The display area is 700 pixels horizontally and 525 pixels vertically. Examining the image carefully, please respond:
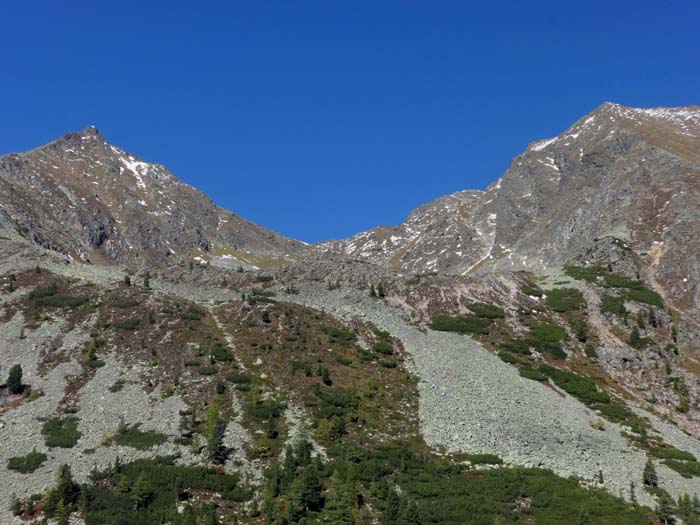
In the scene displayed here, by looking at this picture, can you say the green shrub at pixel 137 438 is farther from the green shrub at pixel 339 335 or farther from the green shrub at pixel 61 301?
the green shrub at pixel 339 335

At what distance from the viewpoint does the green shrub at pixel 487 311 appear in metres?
90.9

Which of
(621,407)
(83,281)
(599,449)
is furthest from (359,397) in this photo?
(83,281)

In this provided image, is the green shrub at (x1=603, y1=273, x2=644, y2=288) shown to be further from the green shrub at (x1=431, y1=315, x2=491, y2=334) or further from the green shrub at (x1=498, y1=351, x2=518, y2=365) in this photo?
the green shrub at (x1=498, y1=351, x2=518, y2=365)

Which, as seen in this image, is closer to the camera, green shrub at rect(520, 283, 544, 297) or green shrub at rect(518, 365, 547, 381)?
green shrub at rect(518, 365, 547, 381)

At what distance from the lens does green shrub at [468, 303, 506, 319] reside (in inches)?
3578

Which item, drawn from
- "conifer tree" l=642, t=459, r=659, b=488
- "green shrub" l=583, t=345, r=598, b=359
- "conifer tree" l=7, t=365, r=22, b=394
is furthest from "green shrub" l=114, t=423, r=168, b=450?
"green shrub" l=583, t=345, r=598, b=359

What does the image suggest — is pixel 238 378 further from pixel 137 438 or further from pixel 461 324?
pixel 461 324

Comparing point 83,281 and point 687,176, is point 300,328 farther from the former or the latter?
point 687,176

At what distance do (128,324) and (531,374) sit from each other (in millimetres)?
45739

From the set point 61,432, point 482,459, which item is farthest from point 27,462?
point 482,459

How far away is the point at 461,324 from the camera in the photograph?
8662 centimetres

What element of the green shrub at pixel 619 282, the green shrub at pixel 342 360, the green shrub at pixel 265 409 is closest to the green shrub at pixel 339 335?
the green shrub at pixel 342 360

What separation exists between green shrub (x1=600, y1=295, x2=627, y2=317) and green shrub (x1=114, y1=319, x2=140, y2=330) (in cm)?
6229

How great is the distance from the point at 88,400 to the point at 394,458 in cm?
2754
